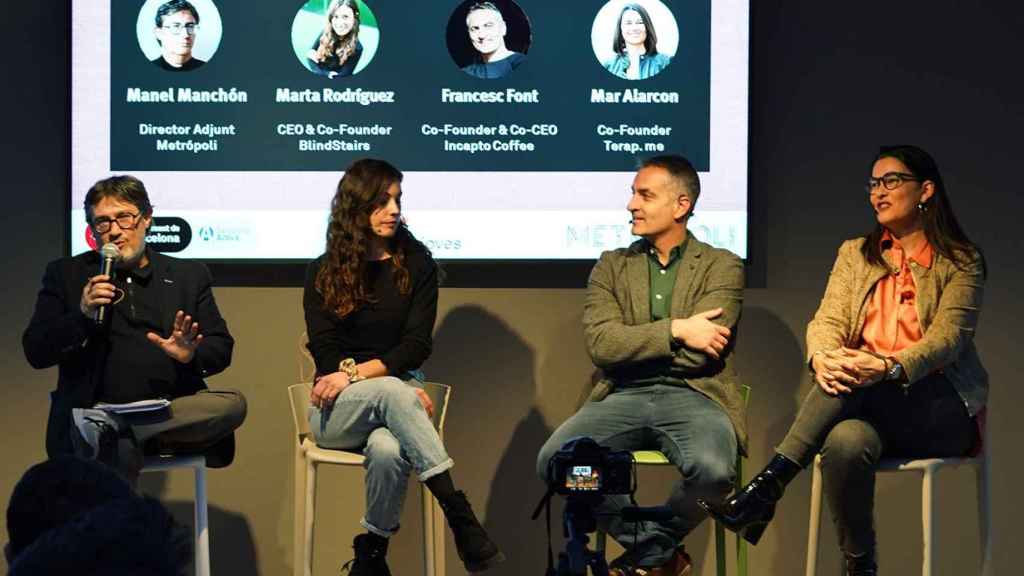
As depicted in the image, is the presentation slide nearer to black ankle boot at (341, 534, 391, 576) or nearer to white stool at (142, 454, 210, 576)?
white stool at (142, 454, 210, 576)

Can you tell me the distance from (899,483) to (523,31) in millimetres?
2126

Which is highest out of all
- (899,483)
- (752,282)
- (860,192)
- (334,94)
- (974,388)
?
(334,94)

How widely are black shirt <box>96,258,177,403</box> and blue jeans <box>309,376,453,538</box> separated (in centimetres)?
54

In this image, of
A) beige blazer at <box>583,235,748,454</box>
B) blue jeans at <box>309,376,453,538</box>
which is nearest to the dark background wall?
beige blazer at <box>583,235,748,454</box>

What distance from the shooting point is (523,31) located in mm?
4781

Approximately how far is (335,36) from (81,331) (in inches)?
58.2

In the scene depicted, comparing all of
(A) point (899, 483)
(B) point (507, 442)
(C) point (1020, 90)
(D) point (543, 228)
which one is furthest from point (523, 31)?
(A) point (899, 483)

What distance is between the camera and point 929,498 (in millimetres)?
3920

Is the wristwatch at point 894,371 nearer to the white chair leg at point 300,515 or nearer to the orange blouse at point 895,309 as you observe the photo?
the orange blouse at point 895,309

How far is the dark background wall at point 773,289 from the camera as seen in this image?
4848mm

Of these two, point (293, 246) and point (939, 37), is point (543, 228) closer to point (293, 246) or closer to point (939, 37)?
point (293, 246)

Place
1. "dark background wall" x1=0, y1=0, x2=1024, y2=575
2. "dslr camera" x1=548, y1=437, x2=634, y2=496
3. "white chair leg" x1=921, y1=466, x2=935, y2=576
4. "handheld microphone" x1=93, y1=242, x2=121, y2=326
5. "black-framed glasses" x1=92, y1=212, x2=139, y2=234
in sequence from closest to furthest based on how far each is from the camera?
"dslr camera" x1=548, y1=437, x2=634, y2=496 < "handheld microphone" x1=93, y1=242, x2=121, y2=326 < "white chair leg" x1=921, y1=466, x2=935, y2=576 < "black-framed glasses" x1=92, y1=212, x2=139, y2=234 < "dark background wall" x1=0, y1=0, x2=1024, y2=575

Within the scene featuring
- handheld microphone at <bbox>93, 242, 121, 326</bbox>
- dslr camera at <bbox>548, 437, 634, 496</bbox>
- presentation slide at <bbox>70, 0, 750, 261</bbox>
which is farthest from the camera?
presentation slide at <bbox>70, 0, 750, 261</bbox>

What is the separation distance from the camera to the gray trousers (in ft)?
12.8
